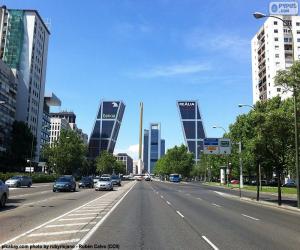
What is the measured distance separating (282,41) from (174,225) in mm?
124033

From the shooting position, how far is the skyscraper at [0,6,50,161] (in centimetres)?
13450

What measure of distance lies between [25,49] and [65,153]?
6021 cm

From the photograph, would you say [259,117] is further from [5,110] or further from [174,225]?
[5,110]

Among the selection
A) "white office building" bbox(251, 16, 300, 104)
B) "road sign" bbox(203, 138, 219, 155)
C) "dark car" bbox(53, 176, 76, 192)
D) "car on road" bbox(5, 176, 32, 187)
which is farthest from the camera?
"white office building" bbox(251, 16, 300, 104)

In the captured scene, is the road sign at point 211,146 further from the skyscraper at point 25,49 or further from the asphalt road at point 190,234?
the skyscraper at point 25,49

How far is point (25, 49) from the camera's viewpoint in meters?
137

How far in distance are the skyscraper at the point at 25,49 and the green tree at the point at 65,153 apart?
151ft

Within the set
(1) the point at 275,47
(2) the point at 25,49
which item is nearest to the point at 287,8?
(1) the point at 275,47

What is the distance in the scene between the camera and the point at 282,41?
426 ft

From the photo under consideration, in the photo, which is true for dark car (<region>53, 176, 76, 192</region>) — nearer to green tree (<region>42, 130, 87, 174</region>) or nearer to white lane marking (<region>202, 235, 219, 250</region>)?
white lane marking (<region>202, 235, 219, 250</region>)

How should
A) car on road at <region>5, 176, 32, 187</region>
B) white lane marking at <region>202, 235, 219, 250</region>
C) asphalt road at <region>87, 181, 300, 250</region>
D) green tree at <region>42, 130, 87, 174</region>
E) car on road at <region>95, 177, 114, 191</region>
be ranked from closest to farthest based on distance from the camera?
white lane marking at <region>202, 235, 219, 250</region>
asphalt road at <region>87, 181, 300, 250</region>
car on road at <region>95, 177, 114, 191</region>
car on road at <region>5, 176, 32, 187</region>
green tree at <region>42, 130, 87, 174</region>

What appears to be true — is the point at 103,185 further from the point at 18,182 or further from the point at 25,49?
the point at 25,49

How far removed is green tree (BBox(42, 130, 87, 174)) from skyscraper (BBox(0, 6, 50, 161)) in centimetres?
4600

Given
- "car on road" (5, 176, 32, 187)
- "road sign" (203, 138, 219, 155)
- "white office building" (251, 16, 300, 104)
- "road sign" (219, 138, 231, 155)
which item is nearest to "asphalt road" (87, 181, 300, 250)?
"car on road" (5, 176, 32, 187)
